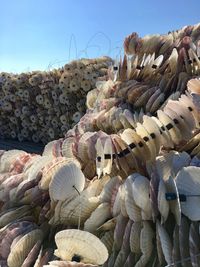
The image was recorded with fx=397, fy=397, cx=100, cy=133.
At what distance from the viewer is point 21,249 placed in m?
1.29

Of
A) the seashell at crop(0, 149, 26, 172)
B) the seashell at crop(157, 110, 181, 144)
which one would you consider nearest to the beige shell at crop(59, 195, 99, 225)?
the seashell at crop(157, 110, 181, 144)

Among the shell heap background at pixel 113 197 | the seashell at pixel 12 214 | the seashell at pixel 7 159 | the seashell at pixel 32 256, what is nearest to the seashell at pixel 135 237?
the shell heap background at pixel 113 197

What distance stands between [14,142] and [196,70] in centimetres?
480

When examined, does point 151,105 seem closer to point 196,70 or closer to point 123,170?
point 196,70

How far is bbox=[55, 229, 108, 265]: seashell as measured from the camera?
1101 mm

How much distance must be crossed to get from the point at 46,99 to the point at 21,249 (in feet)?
15.0

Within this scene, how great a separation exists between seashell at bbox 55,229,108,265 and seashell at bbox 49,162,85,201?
23 cm

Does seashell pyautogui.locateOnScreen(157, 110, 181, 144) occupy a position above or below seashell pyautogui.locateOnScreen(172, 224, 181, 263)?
above

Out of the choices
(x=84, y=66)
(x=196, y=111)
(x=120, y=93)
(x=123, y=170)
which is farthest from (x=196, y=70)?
(x=84, y=66)

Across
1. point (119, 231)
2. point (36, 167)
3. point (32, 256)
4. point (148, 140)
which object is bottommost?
point (32, 256)

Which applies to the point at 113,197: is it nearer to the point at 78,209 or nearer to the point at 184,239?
the point at 78,209

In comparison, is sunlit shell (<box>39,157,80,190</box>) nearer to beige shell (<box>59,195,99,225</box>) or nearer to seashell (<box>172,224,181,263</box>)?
beige shell (<box>59,195,99,225</box>)

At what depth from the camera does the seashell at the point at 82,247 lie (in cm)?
110

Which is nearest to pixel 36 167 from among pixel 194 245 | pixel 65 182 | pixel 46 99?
pixel 65 182
